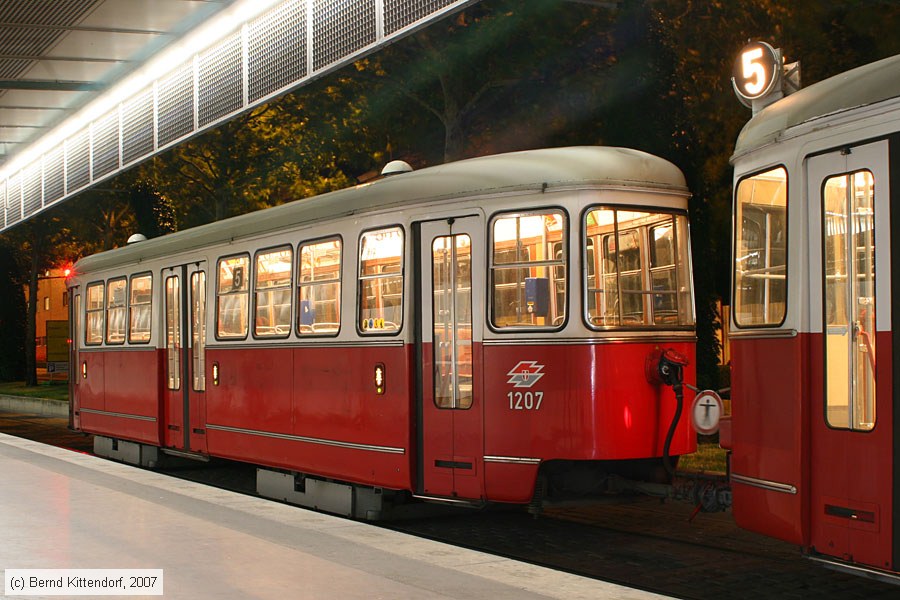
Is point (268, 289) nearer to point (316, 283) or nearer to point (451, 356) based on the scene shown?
point (316, 283)

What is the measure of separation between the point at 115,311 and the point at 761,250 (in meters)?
12.6

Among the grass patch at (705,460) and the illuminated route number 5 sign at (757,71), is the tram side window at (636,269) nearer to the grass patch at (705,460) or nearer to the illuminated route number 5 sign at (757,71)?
the illuminated route number 5 sign at (757,71)

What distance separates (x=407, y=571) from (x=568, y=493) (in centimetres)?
294

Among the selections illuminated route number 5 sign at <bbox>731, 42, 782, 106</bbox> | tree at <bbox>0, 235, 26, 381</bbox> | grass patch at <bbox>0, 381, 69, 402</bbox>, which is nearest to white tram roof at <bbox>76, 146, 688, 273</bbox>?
illuminated route number 5 sign at <bbox>731, 42, 782, 106</bbox>

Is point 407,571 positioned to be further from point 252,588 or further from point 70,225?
point 70,225

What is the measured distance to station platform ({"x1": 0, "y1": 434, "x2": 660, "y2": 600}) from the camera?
7.00 meters

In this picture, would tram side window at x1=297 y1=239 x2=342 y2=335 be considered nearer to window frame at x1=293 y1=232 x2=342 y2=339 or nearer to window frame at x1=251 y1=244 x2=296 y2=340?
window frame at x1=293 y1=232 x2=342 y2=339

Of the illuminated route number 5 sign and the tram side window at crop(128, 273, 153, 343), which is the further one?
the tram side window at crop(128, 273, 153, 343)

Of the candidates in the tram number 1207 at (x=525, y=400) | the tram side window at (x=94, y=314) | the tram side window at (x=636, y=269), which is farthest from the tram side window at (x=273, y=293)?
the tram side window at (x=94, y=314)

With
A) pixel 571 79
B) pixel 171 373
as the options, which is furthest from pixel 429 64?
pixel 171 373

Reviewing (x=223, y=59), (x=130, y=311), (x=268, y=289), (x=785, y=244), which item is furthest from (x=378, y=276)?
(x=130, y=311)

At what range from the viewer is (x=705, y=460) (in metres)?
15.4

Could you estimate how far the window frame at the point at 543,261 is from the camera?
980 cm

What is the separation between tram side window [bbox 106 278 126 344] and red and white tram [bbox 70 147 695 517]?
5380 mm
